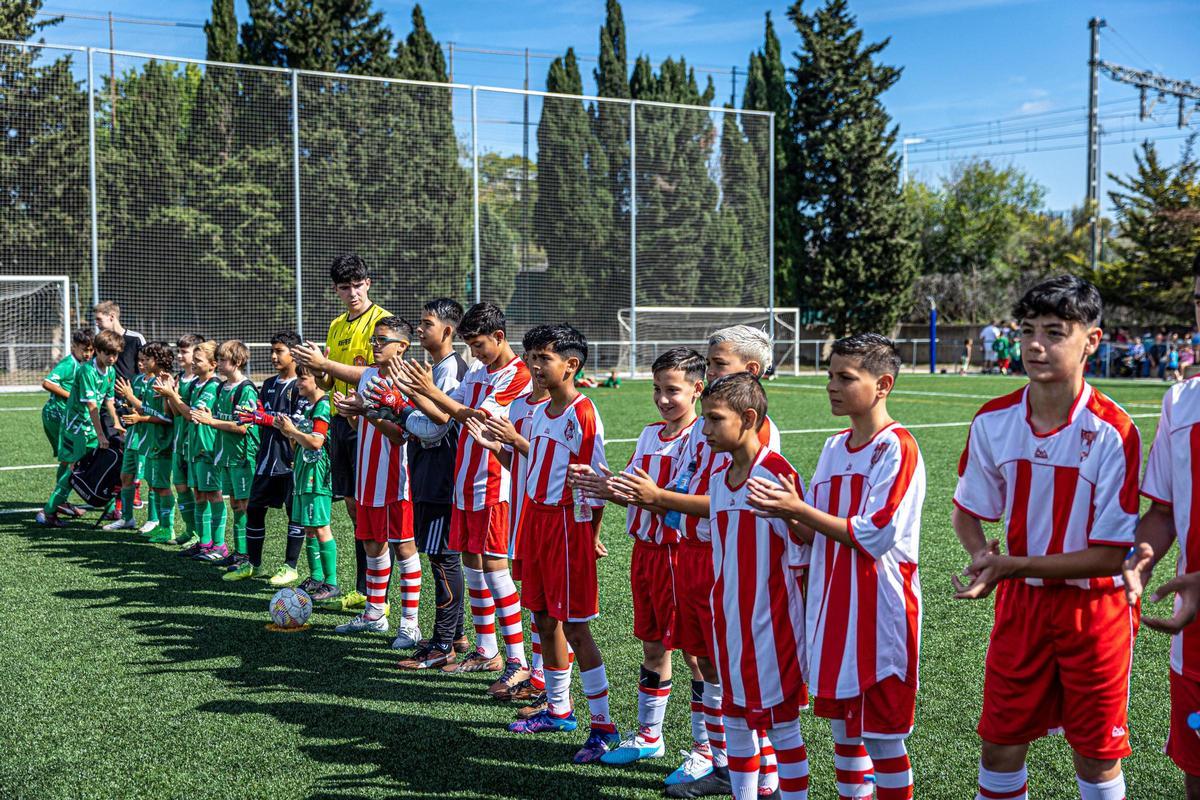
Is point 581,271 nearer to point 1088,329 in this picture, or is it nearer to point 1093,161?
point 1093,161

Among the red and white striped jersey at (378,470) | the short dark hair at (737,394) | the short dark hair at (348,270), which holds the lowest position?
the red and white striped jersey at (378,470)

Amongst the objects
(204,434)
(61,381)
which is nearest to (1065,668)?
(204,434)

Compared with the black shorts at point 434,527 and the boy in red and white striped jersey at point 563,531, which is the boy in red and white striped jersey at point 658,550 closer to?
the boy in red and white striped jersey at point 563,531

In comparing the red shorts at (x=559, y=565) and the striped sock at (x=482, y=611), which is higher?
the red shorts at (x=559, y=565)

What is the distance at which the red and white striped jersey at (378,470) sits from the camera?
5746 millimetres

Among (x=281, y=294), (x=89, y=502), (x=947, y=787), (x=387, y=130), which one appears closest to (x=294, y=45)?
(x=387, y=130)

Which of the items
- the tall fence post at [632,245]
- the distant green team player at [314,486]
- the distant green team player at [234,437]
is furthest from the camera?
the tall fence post at [632,245]

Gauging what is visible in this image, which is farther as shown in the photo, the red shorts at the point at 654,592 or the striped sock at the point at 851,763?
the red shorts at the point at 654,592

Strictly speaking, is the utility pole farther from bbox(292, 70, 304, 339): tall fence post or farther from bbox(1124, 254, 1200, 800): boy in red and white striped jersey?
bbox(1124, 254, 1200, 800): boy in red and white striped jersey

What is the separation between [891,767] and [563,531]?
1.65m

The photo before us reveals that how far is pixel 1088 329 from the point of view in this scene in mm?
2855

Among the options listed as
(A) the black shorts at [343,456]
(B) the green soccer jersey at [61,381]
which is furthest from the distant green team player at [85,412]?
(A) the black shorts at [343,456]

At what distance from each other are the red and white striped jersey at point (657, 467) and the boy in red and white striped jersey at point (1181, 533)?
162 centimetres

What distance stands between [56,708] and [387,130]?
25482 mm
